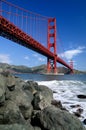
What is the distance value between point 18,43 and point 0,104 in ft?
73.4

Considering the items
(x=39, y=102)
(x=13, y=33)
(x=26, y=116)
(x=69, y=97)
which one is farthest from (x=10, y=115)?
(x=13, y=33)

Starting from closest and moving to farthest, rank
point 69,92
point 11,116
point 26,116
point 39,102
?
point 11,116 < point 26,116 < point 39,102 < point 69,92

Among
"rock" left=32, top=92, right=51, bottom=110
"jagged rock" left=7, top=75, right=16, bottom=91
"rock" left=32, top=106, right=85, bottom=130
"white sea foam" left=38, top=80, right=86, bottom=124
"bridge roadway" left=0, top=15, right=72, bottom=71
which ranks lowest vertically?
"white sea foam" left=38, top=80, right=86, bottom=124

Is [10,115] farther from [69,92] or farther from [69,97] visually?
→ [69,92]

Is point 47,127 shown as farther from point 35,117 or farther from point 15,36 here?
point 15,36

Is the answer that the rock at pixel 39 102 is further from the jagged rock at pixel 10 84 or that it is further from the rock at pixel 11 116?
the rock at pixel 11 116

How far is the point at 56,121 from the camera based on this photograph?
3713mm

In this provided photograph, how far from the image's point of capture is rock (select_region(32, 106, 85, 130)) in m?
3.64

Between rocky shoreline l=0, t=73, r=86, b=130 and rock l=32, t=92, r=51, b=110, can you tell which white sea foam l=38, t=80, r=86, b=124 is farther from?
rocky shoreline l=0, t=73, r=86, b=130

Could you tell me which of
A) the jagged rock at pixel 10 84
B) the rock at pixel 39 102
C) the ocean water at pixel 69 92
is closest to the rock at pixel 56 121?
the rock at pixel 39 102

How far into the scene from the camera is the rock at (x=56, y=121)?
3.64 meters

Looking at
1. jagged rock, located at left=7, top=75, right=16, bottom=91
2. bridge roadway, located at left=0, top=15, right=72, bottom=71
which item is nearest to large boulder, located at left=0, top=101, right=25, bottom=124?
jagged rock, located at left=7, top=75, right=16, bottom=91

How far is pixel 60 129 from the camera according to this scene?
3.61 metres

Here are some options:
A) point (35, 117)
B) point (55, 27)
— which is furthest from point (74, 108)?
point (55, 27)
